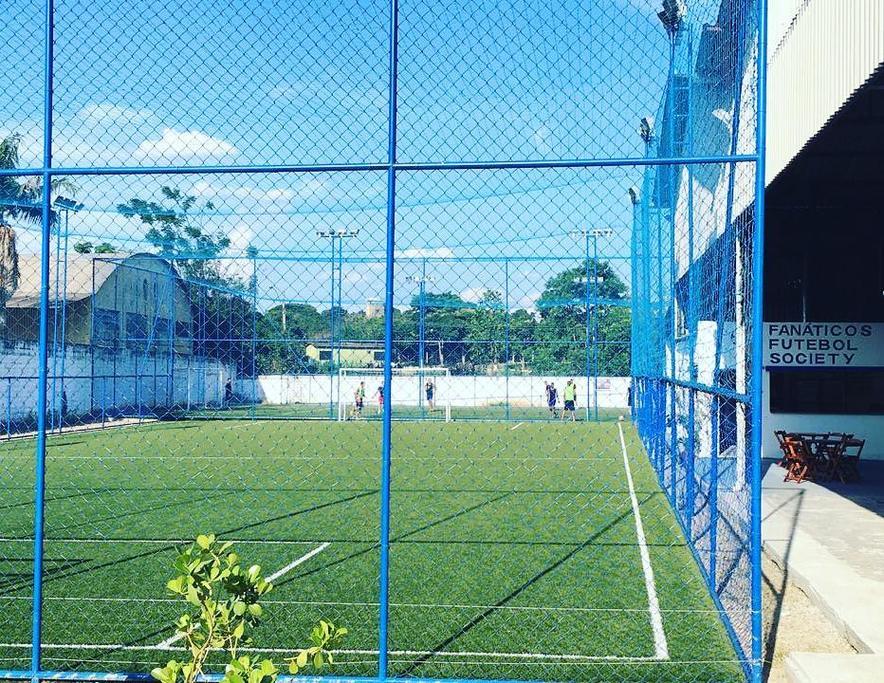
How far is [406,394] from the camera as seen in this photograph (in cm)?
2678

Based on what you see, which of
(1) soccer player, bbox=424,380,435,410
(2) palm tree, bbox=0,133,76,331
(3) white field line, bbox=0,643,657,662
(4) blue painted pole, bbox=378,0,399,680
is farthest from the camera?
(1) soccer player, bbox=424,380,435,410

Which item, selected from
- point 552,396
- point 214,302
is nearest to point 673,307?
point 552,396

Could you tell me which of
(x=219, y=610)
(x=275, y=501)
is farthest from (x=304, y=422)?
(x=219, y=610)

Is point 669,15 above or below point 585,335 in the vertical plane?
above

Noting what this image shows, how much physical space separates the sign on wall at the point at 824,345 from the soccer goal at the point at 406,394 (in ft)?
33.3

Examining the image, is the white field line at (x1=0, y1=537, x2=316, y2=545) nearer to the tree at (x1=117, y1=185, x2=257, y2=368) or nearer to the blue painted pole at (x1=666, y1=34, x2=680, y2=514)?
the blue painted pole at (x1=666, y1=34, x2=680, y2=514)

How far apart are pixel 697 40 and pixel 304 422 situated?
19.6 m

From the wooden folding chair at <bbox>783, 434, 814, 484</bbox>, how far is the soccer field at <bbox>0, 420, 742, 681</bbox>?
2156mm

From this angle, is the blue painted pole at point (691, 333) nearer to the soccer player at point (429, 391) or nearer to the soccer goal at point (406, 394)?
the soccer player at point (429, 391)

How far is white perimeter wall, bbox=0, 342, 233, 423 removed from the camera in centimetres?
2136

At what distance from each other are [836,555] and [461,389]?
19621 millimetres

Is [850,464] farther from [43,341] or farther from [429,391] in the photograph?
[43,341]

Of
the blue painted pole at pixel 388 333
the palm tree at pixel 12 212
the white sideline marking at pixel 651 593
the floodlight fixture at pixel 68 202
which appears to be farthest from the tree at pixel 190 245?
the blue painted pole at pixel 388 333

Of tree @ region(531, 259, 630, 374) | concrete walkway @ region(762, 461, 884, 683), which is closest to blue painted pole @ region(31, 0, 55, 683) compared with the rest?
concrete walkway @ region(762, 461, 884, 683)
